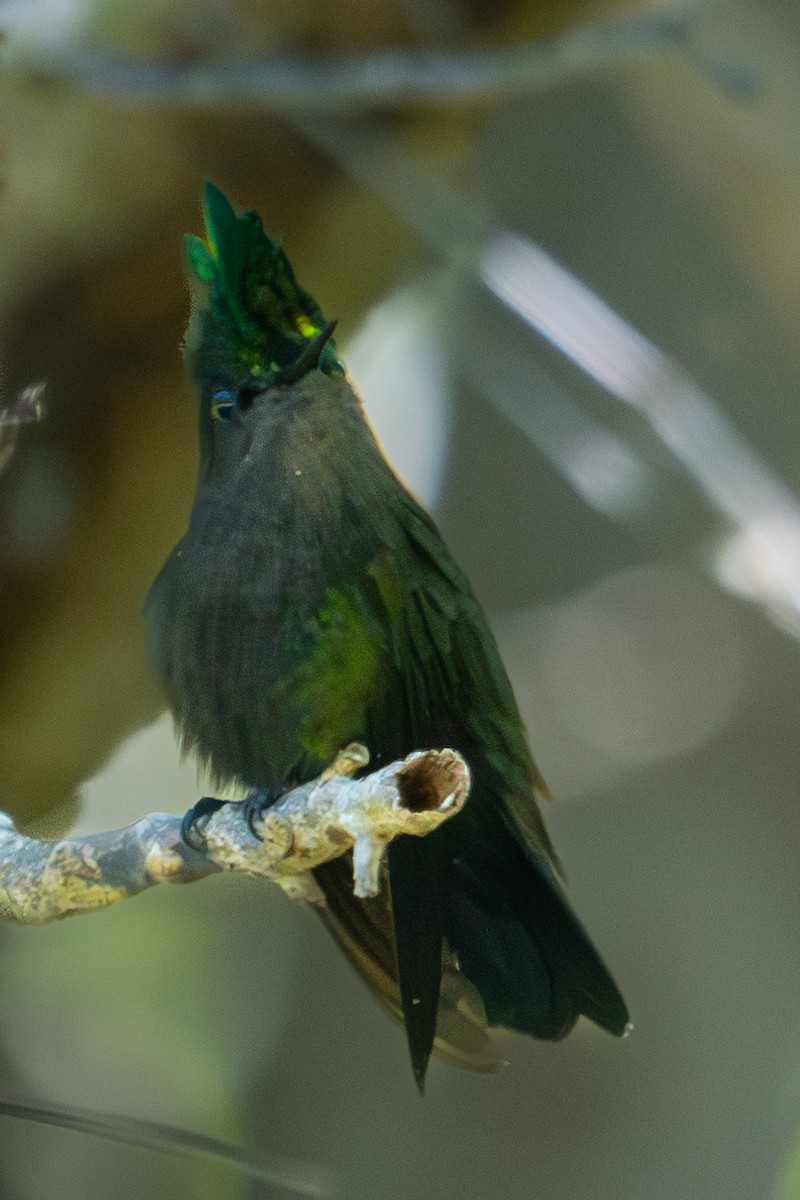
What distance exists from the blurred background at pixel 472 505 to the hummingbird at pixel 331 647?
90mm

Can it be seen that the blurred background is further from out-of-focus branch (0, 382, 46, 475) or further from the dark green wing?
the dark green wing

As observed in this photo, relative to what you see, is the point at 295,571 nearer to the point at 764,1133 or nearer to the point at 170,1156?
the point at 170,1156

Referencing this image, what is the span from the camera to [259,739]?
30.8 inches

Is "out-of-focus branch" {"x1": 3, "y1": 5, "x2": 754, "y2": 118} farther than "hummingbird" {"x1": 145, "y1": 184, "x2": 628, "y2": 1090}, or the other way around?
"out-of-focus branch" {"x1": 3, "y1": 5, "x2": 754, "y2": 118}

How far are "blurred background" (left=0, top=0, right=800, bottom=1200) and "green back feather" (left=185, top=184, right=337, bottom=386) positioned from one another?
9 cm

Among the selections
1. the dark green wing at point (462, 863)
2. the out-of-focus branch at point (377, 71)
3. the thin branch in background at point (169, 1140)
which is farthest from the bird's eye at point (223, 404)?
the thin branch in background at point (169, 1140)

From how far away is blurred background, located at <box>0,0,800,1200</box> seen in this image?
943mm

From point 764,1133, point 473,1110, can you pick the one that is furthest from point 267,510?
point 764,1133

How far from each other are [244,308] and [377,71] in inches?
24.0

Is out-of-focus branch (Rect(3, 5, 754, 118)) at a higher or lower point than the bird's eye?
higher

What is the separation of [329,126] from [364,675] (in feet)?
2.33

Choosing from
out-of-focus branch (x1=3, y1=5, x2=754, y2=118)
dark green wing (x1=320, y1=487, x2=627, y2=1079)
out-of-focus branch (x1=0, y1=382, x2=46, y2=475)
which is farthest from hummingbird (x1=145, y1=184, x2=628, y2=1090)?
out-of-focus branch (x1=3, y1=5, x2=754, y2=118)

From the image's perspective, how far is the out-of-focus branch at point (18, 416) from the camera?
930mm

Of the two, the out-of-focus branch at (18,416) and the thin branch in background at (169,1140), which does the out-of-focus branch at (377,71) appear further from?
the thin branch in background at (169,1140)
